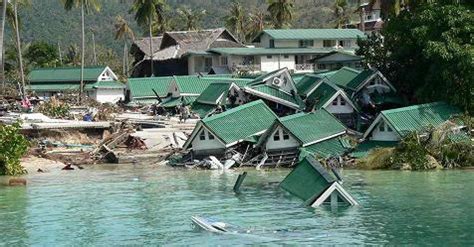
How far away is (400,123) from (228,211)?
15861 mm

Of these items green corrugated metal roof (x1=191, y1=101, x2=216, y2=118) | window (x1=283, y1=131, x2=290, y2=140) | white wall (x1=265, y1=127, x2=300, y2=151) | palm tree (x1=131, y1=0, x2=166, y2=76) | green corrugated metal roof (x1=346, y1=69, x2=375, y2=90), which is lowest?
white wall (x1=265, y1=127, x2=300, y2=151)

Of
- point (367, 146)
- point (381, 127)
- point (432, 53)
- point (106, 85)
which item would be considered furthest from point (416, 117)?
point (106, 85)

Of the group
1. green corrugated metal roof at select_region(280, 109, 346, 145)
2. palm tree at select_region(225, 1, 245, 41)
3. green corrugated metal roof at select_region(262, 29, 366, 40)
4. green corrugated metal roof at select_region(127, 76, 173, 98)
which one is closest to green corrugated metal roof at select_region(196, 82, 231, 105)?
green corrugated metal roof at select_region(127, 76, 173, 98)

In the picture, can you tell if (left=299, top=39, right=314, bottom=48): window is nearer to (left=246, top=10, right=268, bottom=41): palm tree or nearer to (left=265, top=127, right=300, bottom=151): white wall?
(left=246, top=10, right=268, bottom=41): palm tree

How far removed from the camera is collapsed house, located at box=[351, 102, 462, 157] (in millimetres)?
42059

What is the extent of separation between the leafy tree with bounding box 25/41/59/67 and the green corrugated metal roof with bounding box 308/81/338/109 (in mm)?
60952

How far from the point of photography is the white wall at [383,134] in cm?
4270

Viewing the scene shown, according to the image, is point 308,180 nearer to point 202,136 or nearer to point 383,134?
point 383,134

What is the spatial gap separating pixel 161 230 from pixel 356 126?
25895 millimetres

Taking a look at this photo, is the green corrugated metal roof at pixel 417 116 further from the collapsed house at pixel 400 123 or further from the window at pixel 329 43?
the window at pixel 329 43

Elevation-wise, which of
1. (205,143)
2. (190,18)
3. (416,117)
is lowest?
(205,143)

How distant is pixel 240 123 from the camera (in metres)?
44.5

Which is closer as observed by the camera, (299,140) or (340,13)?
(299,140)

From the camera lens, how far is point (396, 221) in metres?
27.0
